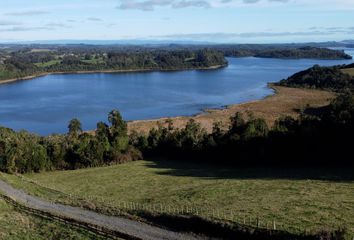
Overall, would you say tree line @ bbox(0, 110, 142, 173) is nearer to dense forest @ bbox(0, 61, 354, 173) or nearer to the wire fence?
dense forest @ bbox(0, 61, 354, 173)

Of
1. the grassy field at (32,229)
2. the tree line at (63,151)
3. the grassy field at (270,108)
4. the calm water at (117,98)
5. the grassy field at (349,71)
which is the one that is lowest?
the calm water at (117,98)

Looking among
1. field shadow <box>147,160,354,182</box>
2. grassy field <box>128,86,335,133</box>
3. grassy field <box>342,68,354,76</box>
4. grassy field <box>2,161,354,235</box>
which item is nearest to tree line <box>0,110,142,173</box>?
grassy field <box>2,161,354,235</box>

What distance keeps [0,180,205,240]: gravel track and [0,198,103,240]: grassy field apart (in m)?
1.11

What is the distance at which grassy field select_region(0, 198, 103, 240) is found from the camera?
20891mm

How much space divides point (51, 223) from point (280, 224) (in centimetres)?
1086

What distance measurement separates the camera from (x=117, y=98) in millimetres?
122438

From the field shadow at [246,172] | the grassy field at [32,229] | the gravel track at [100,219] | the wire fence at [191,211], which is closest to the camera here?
the wire fence at [191,211]

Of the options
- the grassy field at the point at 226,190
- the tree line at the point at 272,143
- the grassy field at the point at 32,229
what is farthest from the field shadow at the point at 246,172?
the grassy field at the point at 32,229

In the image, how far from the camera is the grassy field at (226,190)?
22234 millimetres

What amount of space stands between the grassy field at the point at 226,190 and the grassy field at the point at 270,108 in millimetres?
31965

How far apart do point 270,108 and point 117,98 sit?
138 ft

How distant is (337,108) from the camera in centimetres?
4703

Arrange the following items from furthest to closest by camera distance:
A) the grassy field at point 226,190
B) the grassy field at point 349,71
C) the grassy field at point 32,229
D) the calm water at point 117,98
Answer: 1. the grassy field at point 349,71
2. the calm water at point 117,98
3. the grassy field at point 226,190
4. the grassy field at point 32,229

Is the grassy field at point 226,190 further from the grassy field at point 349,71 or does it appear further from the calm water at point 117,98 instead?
the grassy field at point 349,71
